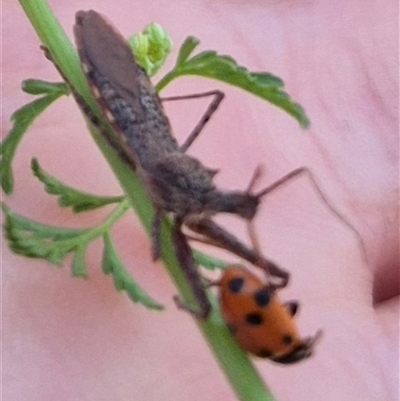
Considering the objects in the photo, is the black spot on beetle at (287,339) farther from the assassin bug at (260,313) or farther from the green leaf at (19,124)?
the green leaf at (19,124)

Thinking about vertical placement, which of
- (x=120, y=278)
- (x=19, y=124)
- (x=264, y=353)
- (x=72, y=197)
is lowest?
(x=264, y=353)

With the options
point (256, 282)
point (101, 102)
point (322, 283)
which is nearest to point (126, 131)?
point (101, 102)

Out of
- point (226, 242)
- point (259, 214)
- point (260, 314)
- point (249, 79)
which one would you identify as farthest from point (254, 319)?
point (259, 214)

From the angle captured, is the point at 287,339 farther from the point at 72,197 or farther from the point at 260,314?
the point at 72,197

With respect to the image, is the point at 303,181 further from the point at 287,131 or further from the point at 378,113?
the point at 378,113

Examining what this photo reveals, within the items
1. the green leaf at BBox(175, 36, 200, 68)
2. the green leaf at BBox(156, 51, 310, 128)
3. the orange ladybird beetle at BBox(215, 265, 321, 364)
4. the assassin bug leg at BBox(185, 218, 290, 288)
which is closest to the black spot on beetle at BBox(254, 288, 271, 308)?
the orange ladybird beetle at BBox(215, 265, 321, 364)

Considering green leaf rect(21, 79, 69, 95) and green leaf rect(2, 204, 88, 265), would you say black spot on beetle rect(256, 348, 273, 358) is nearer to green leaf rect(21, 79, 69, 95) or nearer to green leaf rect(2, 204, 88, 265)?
green leaf rect(2, 204, 88, 265)

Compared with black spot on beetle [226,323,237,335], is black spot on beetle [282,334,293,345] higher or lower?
lower
